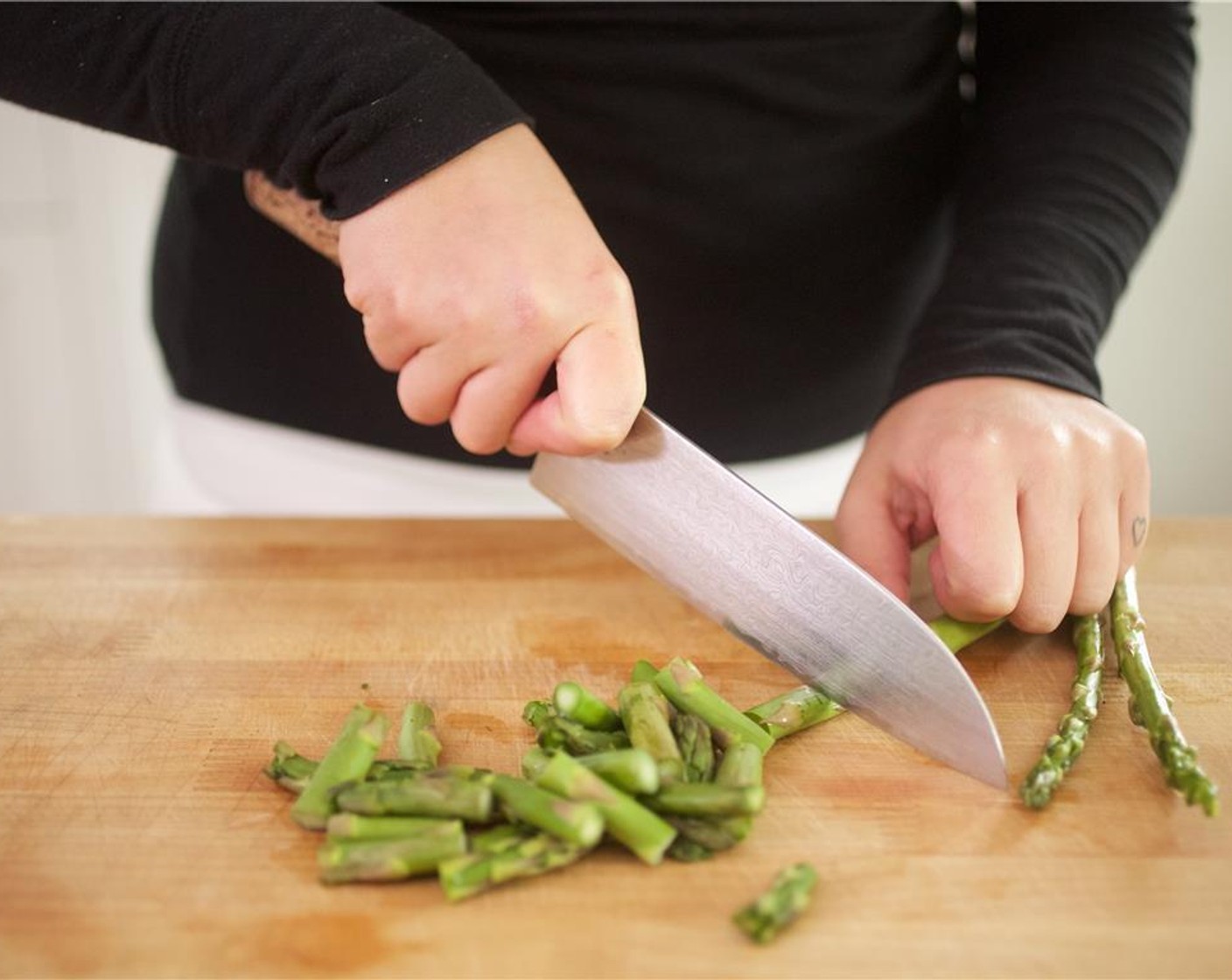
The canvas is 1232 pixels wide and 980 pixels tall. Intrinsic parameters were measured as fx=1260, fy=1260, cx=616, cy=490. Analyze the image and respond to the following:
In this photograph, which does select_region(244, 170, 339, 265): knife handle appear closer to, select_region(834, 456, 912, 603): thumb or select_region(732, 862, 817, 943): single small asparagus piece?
select_region(834, 456, 912, 603): thumb

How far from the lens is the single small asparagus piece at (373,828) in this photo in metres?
1.11

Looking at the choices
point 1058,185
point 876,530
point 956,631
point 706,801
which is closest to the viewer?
point 706,801

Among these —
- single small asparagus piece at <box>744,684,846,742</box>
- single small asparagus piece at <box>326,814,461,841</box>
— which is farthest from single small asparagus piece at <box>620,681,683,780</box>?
single small asparagus piece at <box>326,814,461,841</box>

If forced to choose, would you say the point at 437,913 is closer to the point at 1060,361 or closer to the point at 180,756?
the point at 180,756

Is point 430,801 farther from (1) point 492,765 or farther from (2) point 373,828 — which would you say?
(1) point 492,765

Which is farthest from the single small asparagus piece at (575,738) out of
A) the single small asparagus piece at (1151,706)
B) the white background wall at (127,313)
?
the white background wall at (127,313)

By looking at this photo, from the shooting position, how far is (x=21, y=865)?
1132mm

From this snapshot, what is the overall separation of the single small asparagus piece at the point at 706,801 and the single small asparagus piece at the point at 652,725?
25 mm

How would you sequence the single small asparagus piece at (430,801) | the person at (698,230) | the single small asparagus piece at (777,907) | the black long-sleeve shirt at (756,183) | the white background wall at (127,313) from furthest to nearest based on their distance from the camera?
1. the white background wall at (127,313)
2. the black long-sleeve shirt at (756,183)
3. the person at (698,230)
4. the single small asparagus piece at (430,801)
5. the single small asparagus piece at (777,907)

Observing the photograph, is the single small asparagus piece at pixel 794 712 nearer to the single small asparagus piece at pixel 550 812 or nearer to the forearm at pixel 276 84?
the single small asparagus piece at pixel 550 812

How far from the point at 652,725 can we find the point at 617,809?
0.48 ft

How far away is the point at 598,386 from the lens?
1.35 metres

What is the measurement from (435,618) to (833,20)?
1.10 m

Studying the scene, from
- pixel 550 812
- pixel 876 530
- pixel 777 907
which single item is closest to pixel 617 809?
pixel 550 812
